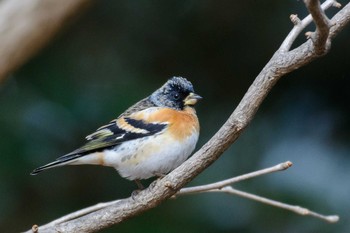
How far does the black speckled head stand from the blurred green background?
0.63m

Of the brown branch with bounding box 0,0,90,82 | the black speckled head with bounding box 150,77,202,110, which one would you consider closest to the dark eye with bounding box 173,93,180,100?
the black speckled head with bounding box 150,77,202,110

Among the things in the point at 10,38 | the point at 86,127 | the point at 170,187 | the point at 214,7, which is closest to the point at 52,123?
the point at 86,127

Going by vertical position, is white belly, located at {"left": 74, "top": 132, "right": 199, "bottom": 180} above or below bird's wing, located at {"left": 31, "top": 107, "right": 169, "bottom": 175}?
below

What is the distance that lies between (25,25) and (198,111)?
1.00 metres

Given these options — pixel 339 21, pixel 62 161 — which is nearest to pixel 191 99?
pixel 62 161

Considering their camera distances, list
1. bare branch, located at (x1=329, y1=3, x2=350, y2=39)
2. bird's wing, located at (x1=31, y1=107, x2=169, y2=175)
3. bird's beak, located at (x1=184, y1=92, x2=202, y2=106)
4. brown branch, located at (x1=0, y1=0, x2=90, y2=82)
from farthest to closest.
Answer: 1. brown branch, located at (x1=0, y1=0, x2=90, y2=82)
2. bird's beak, located at (x1=184, y1=92, x2=202, y2=106)
3. bird's wing, located at (x1=31, y1=107, x2=169, y2=175)
4. bare branch, located at (x1=329, y1=3, x2=350, y2=39)

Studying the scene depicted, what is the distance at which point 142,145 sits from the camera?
2717mm

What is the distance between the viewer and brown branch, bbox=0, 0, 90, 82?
10.5 feet

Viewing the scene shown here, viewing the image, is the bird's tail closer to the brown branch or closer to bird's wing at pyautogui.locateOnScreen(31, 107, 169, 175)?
bird's wing at pyautogui.locateOnScreen(31, 107, 169, 175)

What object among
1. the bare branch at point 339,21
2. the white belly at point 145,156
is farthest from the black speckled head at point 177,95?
the bare branch at point 339,21

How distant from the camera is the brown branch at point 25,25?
3211mm

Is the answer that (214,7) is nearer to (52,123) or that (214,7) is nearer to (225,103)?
(225,103)

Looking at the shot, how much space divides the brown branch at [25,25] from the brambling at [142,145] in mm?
646

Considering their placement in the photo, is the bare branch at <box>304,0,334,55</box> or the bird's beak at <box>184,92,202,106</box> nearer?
the bare branch at <box>304,0,334,55</box>
